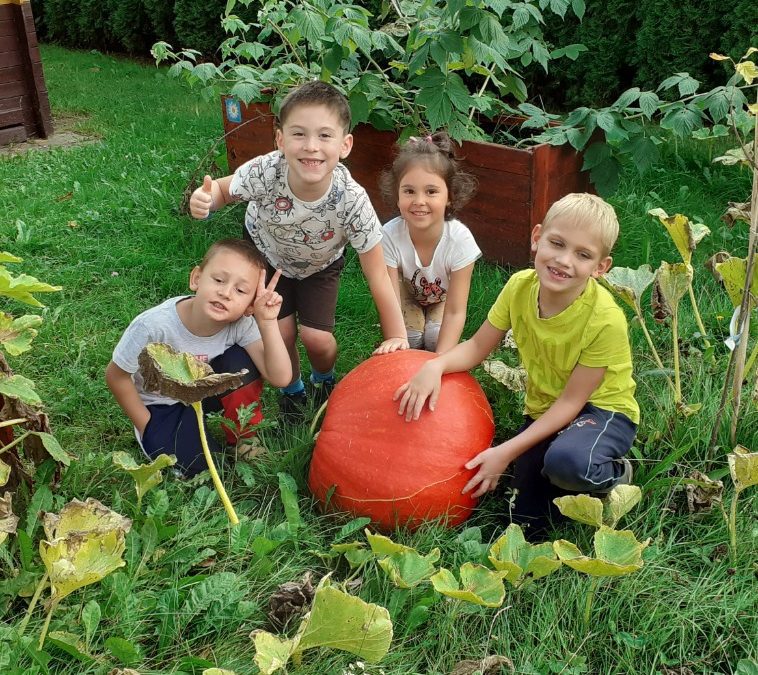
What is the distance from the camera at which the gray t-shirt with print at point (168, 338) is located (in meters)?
2.53

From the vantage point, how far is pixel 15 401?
2.11 m

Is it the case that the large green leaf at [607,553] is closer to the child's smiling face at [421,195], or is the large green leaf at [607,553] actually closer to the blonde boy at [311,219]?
the blonde boy at [311,219]

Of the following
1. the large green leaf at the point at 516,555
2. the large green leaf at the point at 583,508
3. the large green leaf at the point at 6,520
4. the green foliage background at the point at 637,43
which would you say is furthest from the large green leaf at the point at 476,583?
the green foliage background at the point at 637,43

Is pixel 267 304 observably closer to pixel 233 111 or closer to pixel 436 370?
pixel 436 370

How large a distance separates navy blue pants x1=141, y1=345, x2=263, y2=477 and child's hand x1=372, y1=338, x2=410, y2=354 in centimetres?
43

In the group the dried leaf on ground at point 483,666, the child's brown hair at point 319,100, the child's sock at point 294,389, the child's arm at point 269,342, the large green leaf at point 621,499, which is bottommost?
the dried leaf on ground at point 483,666

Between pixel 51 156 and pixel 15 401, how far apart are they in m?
4.42

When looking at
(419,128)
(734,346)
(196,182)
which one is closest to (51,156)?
(196,182)

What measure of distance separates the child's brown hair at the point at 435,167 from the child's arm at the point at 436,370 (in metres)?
0.73

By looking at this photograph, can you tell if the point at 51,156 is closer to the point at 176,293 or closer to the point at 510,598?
the point at 176,293

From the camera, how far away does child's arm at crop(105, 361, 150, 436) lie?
2.55 metres

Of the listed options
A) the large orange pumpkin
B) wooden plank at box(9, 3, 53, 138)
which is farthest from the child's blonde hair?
wooden plank at box(9, 3, 53, 138)

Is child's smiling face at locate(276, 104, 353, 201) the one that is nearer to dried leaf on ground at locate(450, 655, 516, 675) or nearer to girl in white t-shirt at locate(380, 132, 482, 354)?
girl in white t-shirt at locate(380, 132, 482, 354)

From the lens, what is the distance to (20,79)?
264 inches
